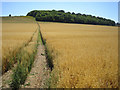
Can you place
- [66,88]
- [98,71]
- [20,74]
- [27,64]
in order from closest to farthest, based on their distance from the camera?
[66,88]
[98,71]
[20,74]
[27,64]

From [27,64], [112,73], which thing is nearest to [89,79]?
[112,73]

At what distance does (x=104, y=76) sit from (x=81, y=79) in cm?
72

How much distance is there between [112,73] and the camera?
A: 2650 mm

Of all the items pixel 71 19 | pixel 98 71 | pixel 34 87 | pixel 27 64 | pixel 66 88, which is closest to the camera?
pixel 66 88

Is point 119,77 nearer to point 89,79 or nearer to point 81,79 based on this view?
point 89,79

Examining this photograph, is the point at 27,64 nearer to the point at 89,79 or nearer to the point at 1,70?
the point at 1,70

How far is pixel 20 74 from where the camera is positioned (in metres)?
3.76

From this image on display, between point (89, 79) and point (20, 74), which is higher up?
point (89, 79)

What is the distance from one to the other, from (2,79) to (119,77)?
14.3 ft

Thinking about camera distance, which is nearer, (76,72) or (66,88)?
(66,88)

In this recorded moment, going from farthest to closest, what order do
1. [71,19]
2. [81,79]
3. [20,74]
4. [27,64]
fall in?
1. [71,19]
2. [27,64]
3. [20,74]
4. [81,79]

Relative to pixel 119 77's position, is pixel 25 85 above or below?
below

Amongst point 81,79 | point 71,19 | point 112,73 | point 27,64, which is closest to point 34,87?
point 27,64

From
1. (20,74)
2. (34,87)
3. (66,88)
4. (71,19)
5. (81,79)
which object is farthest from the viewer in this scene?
(71,19)
